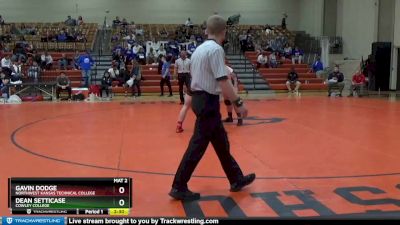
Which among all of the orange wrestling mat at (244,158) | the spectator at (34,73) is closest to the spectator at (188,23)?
the spectator at (34,73)

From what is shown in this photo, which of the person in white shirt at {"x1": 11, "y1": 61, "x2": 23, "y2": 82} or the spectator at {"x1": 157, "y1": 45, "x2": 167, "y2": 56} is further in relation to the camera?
the spectator at {"x1": 157, "y1": 45, "x2": 167, "y2": 56}

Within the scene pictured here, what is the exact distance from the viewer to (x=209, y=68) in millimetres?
4930

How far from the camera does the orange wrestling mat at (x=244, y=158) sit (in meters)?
4.95

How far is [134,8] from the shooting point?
110 ft

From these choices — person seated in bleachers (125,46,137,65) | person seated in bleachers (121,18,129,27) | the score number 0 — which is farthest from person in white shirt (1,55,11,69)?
the score number 0

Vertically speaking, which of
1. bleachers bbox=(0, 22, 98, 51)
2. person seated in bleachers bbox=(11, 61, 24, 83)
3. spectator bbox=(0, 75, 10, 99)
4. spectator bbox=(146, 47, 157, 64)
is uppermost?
bleachers bbox=(0, 22, 98, 51)

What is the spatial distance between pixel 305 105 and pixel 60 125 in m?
7.73

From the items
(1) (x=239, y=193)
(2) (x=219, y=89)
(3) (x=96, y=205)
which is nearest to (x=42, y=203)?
(3) (x=96, y=205)

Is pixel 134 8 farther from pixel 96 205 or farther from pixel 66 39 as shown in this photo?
pixel 96 205

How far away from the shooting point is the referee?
4.87 metres

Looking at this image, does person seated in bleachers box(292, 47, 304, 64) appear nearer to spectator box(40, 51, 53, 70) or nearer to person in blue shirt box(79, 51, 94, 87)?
person in blue shirt box(79, 51, 94, 87)

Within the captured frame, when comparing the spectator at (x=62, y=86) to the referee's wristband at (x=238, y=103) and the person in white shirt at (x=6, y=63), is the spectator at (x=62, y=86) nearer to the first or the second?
the person in white shirt at (x=6, y=63)

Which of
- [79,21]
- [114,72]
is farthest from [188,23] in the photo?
[114,72]
